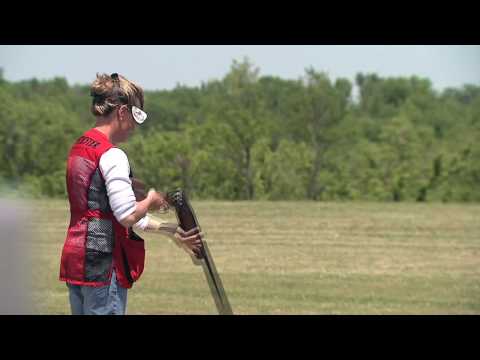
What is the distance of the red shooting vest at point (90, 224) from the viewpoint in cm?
323

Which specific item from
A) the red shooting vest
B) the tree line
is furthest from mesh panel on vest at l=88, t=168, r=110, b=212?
the tree line

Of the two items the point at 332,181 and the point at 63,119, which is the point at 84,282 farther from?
the point at 332,181

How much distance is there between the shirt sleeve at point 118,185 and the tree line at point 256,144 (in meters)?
17.9

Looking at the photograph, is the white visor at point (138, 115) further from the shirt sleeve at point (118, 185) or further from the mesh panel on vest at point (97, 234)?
the mesh panel on vest at point (97, 234)

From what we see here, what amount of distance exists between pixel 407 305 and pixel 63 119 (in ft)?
62.3

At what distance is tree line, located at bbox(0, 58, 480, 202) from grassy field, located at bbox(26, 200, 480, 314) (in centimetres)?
690

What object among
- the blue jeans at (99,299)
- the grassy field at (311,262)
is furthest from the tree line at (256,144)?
the blue jeans at (99,299)

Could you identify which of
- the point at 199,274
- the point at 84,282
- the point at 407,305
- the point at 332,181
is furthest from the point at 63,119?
the point at 84,282

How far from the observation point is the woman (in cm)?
322

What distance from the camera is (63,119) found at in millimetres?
25875

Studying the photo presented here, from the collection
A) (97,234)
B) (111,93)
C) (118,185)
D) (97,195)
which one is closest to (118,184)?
(118,185)

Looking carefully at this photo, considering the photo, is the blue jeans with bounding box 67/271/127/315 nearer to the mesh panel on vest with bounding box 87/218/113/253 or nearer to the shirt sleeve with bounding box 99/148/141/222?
the mesh panel on vest with bounding box 87/218/113/253

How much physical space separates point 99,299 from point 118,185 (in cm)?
43

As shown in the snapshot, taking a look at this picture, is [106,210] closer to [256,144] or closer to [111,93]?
[111,93]
